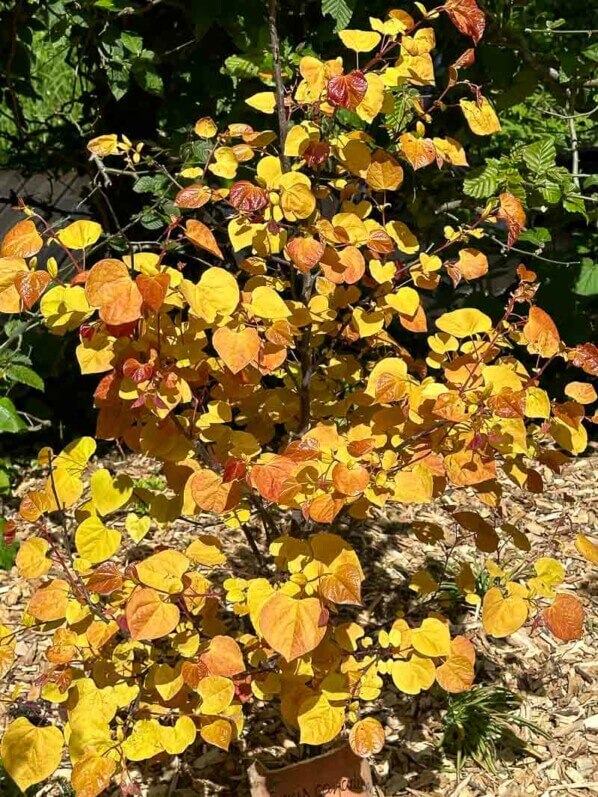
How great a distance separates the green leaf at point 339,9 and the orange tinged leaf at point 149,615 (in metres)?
1.47

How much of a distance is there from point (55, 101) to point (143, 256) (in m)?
5.67

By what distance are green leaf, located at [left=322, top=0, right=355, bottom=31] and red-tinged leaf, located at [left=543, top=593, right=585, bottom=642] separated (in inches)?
56.7

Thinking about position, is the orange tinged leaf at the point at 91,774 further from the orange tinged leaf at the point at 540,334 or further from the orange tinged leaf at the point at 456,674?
the orange tinged leaf at the point at 540,334

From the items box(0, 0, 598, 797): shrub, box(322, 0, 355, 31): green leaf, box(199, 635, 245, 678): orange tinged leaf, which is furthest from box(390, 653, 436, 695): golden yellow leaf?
box(322, 0, 355, 31): green leaf

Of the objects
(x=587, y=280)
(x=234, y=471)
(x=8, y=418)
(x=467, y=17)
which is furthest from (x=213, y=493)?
(x=587, y=280)

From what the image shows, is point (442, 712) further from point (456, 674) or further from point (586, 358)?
point (586, 358)

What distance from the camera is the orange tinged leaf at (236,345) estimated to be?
1.22m

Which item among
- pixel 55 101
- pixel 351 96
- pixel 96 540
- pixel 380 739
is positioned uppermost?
pixel 351 96

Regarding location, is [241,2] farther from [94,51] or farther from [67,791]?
[67,791]

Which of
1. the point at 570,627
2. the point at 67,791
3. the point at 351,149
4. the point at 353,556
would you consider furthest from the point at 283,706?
the point at 351,149

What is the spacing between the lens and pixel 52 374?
297cm

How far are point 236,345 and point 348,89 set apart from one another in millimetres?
381

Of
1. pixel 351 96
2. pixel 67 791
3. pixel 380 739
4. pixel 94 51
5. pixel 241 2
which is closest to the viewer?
pixel 351 96

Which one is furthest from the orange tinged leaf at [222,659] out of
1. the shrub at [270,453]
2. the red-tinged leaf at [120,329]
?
the red-tinged leaf at [120,329]
